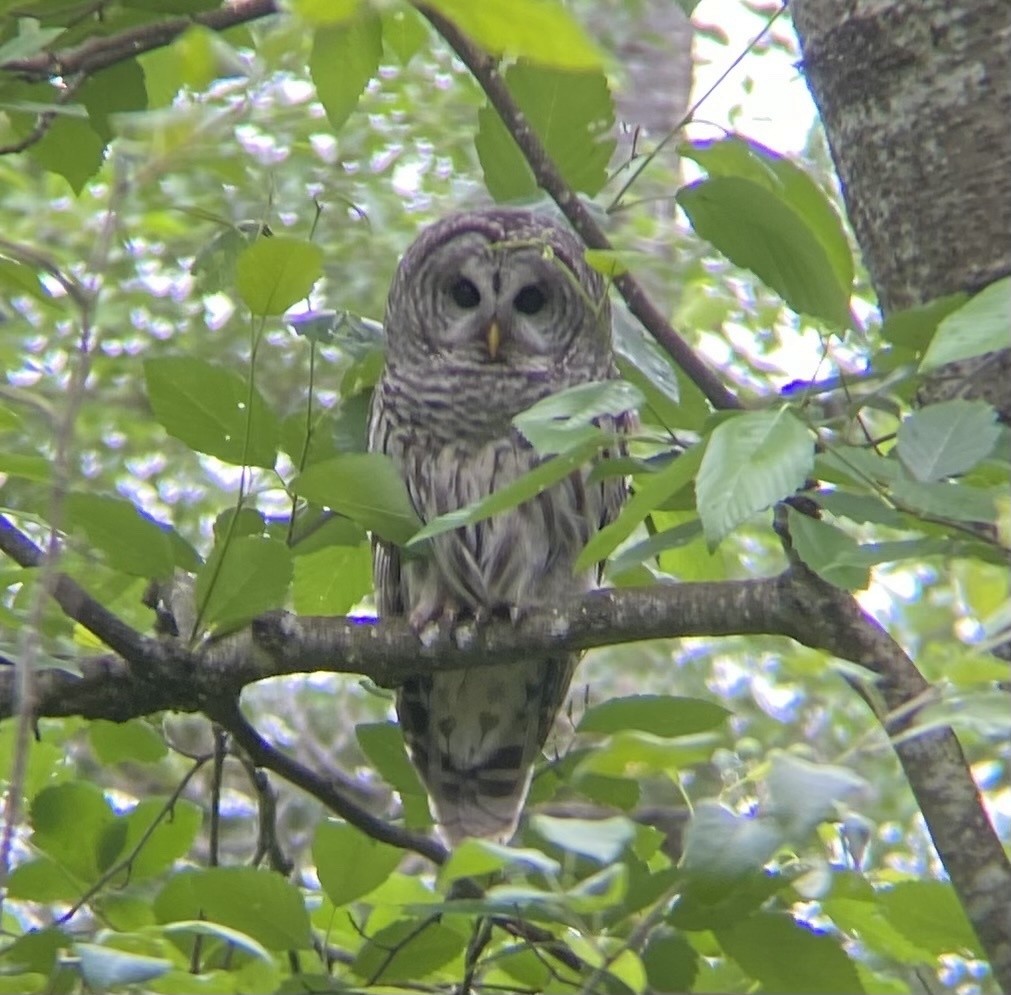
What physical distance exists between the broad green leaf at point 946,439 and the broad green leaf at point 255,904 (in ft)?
2.55

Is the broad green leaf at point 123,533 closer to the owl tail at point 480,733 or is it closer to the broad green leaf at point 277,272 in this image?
the broad green leaf at point 277,272

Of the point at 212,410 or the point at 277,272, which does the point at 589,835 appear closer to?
the point at 277,272

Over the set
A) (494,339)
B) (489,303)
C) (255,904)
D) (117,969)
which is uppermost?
(489,303)

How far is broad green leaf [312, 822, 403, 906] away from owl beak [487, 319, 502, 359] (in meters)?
1.80

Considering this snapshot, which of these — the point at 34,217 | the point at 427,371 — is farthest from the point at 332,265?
the point at 427,371

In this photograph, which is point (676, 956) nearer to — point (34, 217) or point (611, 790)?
point (611, 790)

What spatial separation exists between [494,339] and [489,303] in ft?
0.43

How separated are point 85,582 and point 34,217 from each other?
342 centimetres

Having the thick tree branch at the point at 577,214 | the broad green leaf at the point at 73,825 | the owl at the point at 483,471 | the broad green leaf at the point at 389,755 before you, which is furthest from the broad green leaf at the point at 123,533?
the owl at the point at 483,471

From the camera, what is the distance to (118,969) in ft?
4.25

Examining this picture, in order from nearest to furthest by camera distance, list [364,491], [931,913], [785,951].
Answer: [785,951], [931,913], [364,491]

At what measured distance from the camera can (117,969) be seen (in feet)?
4.25

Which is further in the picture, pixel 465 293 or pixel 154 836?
pixel 465 293

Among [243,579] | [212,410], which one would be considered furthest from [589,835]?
[212,410]
